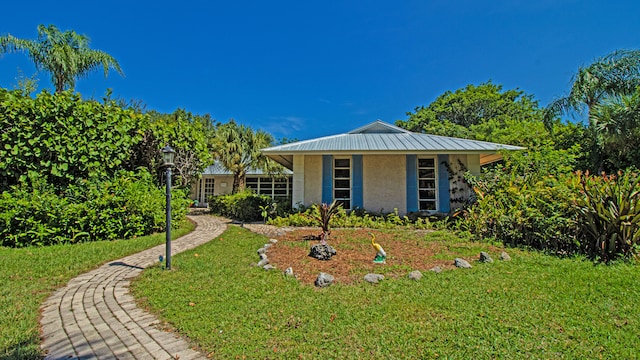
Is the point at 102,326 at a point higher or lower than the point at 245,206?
lower

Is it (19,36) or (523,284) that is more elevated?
(19,36)

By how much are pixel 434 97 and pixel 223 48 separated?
24796 millimetres

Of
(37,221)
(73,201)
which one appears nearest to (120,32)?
(73,201)

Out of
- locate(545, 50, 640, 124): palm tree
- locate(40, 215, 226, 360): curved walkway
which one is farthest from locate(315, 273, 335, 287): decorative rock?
locate(545, 50, 640, 124): palm tree

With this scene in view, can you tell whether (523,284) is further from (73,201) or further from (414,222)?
(73,201)

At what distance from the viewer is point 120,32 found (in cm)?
1295

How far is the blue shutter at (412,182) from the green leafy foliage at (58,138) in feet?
32.0

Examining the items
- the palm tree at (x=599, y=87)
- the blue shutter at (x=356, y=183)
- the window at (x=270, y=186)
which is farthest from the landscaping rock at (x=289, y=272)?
the window at (x=270, y=186)

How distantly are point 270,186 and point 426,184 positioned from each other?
14.0m

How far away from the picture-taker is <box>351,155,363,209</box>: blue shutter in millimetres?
11727

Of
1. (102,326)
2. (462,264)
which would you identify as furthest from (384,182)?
(102,326)

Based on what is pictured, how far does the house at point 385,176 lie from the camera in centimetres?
1154

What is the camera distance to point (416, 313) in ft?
11.5

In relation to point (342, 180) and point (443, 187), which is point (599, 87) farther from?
point (342, 180)
